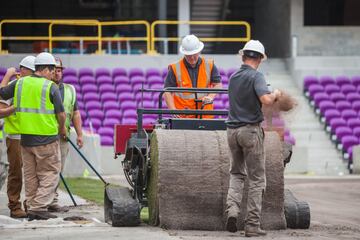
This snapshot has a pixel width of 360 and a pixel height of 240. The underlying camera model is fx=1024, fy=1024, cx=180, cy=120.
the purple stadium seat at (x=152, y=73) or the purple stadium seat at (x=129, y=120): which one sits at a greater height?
the purple stadium seat at (x=152, y=73)

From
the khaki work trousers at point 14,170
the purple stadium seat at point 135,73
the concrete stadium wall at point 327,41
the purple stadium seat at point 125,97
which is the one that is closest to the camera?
the khaki work trousers at point 14,170

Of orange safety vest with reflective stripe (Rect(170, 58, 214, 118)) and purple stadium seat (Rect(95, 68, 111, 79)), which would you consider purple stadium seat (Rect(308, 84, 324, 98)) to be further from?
orange safety vest with reflective stripe (Rect(170, 58, 214, 118))

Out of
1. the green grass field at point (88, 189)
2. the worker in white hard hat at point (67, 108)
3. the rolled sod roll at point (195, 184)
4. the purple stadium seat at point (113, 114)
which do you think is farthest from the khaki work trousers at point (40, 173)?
the purple stadium seat at point (113, 114)

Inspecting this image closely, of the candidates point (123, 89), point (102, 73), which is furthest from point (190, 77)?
point (102, 73)

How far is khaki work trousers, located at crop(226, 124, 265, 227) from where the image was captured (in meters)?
10.2

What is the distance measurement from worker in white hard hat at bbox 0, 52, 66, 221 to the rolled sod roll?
5.59 feet

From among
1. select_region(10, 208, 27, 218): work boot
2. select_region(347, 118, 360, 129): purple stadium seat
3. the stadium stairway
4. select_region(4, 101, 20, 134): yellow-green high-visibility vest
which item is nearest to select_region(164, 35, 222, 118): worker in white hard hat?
select_region(4, 101, 20, 134): yellow-green high-visibility vest

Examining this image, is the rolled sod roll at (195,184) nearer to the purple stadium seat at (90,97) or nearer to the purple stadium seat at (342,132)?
the purple stadium seat at (342,132)

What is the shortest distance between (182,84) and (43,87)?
1723 mm

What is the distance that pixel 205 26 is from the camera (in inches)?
1380

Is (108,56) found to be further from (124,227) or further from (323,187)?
(124,227)

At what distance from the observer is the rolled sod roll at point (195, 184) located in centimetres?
1054

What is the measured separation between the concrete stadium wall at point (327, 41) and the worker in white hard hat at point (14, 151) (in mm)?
21212

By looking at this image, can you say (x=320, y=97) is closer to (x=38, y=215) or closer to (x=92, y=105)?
(x=92, y=105)
